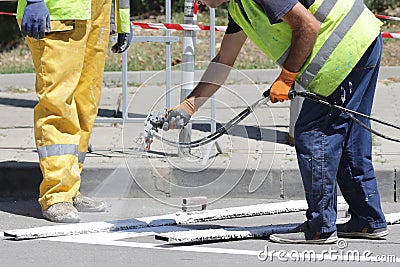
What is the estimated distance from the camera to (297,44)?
5.45m

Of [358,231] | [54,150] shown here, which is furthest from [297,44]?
[54,150]

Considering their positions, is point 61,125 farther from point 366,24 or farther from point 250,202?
point 366,24

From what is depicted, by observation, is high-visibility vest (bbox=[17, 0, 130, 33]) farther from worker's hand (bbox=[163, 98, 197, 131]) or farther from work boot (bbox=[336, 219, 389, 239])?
work boot (bbox=[336, 219, 389, 239])

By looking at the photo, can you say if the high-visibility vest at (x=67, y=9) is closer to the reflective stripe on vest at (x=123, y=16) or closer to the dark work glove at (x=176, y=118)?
the reflective stripe on vest at (x=123, y=16)

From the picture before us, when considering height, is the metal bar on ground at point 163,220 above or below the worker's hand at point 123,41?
below

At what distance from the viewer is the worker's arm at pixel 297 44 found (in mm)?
5363

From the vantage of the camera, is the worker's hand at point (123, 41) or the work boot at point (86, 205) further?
the worker's hand at point (123, 41)

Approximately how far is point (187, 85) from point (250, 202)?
1.15 m

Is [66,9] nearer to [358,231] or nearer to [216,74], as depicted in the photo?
[216,74]

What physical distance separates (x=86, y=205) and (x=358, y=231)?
1844 millimetres

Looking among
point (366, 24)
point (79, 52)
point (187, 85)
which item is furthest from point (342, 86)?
point (187, 85)

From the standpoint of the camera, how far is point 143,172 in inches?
290

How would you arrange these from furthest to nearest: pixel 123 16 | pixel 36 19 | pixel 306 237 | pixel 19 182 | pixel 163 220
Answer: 1. pixel 19 182
2. pixel 123 16
3. pixel 163 220
4. pixel 36 19
5. pixel 306 237

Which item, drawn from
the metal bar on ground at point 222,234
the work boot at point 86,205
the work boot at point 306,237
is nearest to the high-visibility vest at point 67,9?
the work boot at point 86,205
